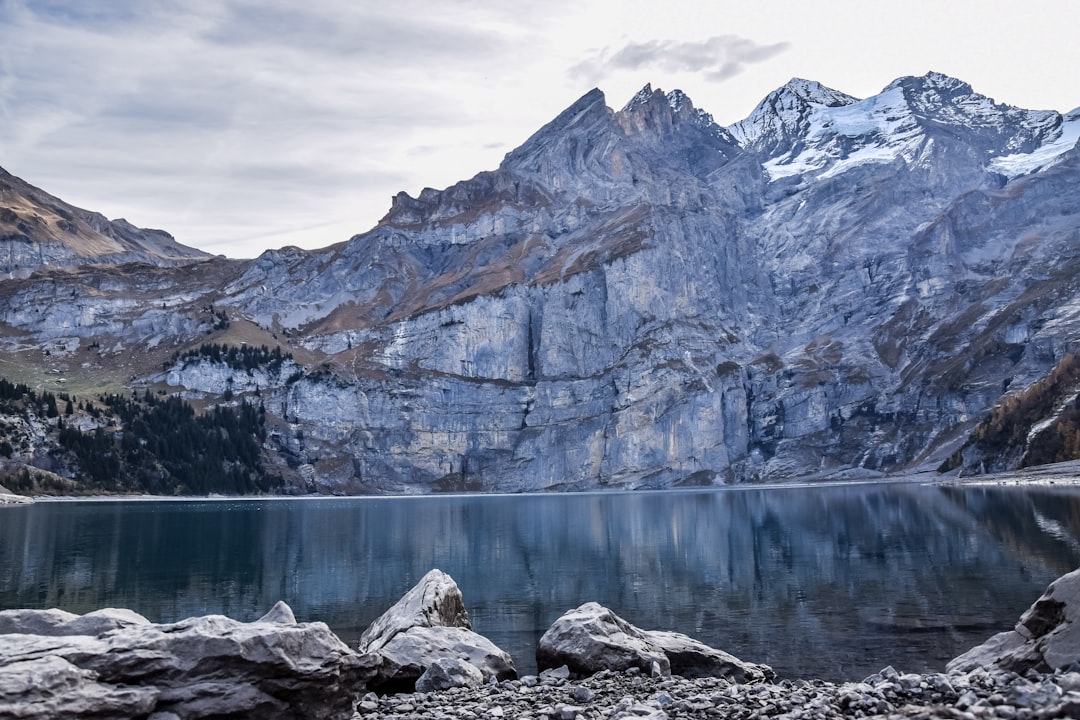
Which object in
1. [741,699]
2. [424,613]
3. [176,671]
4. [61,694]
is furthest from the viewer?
[424,613]

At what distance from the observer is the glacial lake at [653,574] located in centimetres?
4044

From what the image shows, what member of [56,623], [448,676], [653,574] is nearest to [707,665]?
[448,676]

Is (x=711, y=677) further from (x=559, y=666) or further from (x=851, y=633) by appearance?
(x=851, y=633)

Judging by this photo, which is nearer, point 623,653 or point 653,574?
point 623,653

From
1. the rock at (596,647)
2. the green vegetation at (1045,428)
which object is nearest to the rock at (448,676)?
the rock at (596,647)

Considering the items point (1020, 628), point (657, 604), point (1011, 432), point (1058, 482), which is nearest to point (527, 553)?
point (657, 604)

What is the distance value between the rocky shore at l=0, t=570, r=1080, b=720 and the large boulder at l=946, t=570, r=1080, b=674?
0.04 metres

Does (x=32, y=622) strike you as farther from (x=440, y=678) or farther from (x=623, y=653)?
(x=623, y=653)

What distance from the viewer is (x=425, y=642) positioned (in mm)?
28984

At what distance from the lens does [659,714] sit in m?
19.2

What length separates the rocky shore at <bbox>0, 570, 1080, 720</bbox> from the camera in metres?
16.2

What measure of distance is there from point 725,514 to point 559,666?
345ft

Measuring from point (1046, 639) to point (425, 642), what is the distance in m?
18.2

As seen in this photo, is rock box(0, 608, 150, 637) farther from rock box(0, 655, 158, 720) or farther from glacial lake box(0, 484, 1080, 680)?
glacial lake box(0, 484, 1080, 680)
